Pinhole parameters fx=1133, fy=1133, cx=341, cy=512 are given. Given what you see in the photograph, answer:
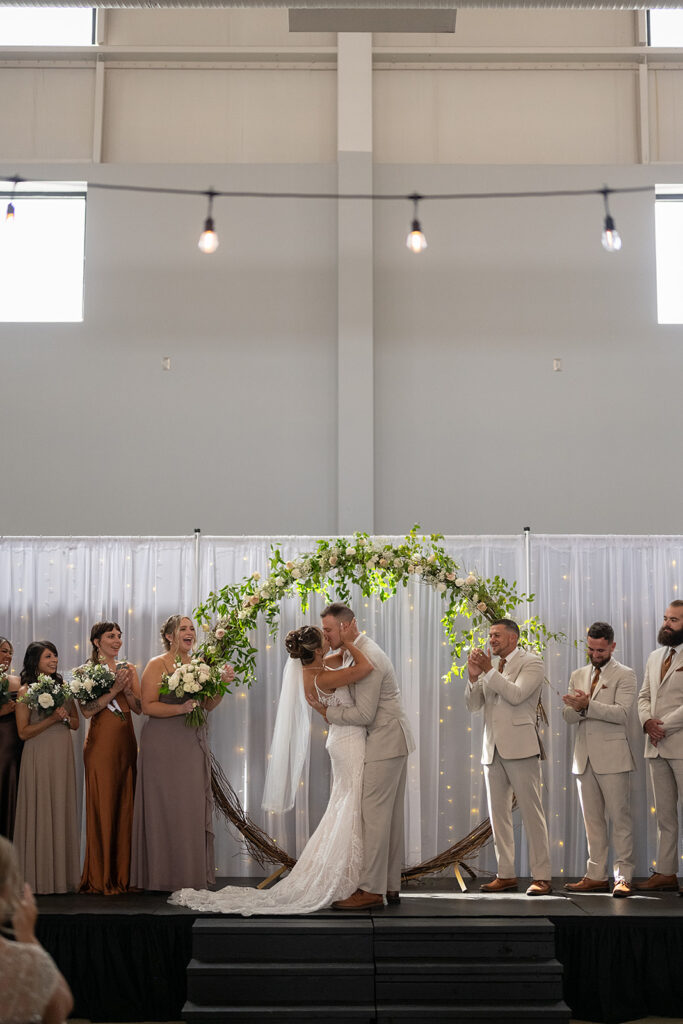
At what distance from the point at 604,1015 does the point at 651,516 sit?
4.65 meters

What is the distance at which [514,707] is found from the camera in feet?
22.1

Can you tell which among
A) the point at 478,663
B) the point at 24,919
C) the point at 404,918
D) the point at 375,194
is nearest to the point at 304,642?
the point at 478,663

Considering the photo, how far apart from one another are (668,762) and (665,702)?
1.19ft

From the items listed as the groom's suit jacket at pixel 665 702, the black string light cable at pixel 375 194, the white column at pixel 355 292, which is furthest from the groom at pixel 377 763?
the black string light cable at pixel 375 194

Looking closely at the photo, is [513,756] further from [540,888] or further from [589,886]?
[589,886]

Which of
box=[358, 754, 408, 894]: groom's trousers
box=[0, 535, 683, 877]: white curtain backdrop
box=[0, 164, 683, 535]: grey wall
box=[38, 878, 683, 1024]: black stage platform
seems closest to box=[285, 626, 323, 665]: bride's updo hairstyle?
box=[0, 535, 683, 877]: white curtain backdrop

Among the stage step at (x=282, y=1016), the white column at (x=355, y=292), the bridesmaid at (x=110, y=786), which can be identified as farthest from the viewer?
the white column at (x=355, y=292)

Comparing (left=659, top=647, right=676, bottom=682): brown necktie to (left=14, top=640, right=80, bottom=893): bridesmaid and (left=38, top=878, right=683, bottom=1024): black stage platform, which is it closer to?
(left=38, top=878, right=683, bottom=1024): black stage platform

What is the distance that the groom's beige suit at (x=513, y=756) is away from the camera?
6660 millimetres

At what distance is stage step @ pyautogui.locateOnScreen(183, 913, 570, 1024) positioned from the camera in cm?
547

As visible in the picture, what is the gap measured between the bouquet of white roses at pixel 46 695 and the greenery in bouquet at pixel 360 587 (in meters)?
0.89

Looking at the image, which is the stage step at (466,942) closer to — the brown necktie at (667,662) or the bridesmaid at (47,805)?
the brown necktie at (667,662)

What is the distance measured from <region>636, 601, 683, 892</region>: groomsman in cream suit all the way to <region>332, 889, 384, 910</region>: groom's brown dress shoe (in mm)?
1793

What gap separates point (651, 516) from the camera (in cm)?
961
